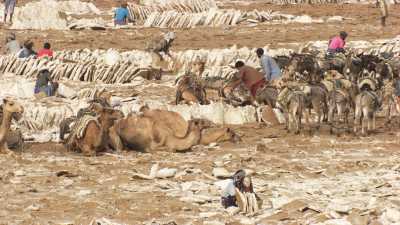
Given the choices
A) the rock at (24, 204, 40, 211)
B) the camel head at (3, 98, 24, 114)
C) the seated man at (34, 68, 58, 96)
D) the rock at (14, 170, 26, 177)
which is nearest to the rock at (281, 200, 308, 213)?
the rock at (24, 204, 40, 211)

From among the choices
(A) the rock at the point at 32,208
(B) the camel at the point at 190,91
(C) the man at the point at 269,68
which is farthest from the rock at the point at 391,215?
(C) the man at the point at 269,68

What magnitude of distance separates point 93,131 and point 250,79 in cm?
565

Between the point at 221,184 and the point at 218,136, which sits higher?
the point at 218,136

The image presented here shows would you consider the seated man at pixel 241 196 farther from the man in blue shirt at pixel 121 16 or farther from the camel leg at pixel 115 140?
the man in blue shirt at pixel 121 16

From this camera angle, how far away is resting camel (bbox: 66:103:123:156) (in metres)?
14.5

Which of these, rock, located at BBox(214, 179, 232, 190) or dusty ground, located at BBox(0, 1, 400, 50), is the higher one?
dusty ground, located at BBox(0, 1, 400, 50)

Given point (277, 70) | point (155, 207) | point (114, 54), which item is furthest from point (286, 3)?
point (155, 207)

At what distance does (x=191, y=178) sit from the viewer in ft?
41.3

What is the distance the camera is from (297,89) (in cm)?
1694

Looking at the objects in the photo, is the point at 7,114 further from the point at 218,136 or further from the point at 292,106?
the point at 292,106

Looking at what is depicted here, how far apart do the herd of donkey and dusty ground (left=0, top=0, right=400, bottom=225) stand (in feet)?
0.82

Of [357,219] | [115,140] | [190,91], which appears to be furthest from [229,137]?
[357,219]

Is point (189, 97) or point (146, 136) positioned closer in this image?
point (146, 136)

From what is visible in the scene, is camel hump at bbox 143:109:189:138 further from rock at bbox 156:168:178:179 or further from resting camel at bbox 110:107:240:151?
rock at bbox 156:168:178:179
